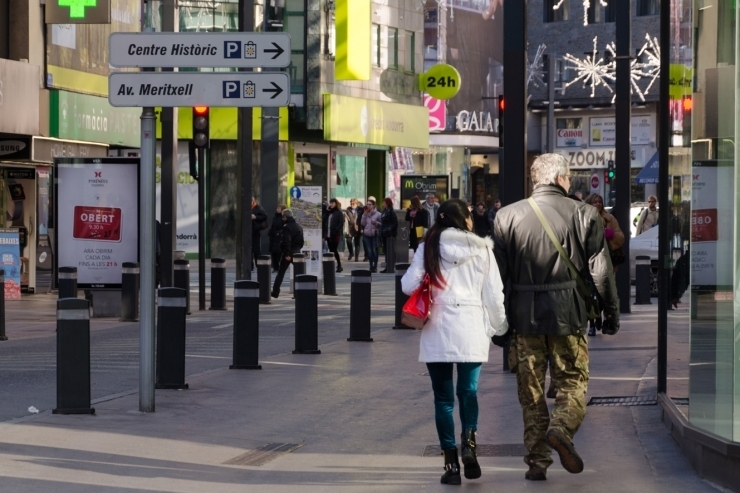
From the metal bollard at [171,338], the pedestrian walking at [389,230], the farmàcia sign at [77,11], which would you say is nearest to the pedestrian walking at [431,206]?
the pedestrian walking at [389,230]

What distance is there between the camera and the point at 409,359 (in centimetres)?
1612

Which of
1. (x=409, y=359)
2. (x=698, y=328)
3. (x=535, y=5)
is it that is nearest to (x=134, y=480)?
(x=698, y=328)

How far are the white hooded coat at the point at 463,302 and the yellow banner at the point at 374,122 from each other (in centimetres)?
3746

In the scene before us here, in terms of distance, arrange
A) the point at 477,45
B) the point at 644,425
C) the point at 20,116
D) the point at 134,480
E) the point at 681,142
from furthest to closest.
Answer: the point at 477,45, the point at 20,116, the point at 644,425, the point at 681,142, the point at 134,480

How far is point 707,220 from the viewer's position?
28.1 feet

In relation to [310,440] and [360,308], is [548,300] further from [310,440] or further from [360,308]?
[360,308]

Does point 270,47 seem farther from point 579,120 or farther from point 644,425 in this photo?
point 579,120

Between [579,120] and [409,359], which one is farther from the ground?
[579,120]

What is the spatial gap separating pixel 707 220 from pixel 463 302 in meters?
1.50

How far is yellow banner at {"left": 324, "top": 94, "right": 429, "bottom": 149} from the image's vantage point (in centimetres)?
4644

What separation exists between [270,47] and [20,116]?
55.6 ft

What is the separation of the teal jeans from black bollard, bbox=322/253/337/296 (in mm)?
18668

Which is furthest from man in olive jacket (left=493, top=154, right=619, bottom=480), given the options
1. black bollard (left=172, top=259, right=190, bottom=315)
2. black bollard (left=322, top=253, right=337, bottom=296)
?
black bollard (left=322, top=253, right=337, bottom=296)

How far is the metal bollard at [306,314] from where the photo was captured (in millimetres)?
16250
